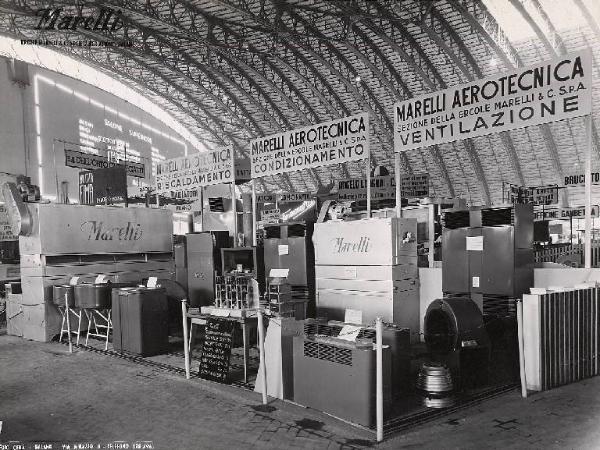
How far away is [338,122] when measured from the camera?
7.23 m

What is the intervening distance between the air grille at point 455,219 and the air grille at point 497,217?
0.32m

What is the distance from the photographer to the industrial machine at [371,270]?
655 cm

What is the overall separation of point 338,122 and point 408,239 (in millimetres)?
2085

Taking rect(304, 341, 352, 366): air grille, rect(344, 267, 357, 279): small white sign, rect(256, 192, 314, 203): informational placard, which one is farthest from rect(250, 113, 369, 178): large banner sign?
rect(256, 192, 314, 203): informational placard

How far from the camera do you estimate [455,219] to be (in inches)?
269

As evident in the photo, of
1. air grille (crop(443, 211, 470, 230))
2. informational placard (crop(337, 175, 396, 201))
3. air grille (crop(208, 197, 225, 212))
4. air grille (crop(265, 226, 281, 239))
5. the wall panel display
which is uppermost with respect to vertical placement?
the wall panel display

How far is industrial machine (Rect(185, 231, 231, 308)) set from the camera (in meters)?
8.44

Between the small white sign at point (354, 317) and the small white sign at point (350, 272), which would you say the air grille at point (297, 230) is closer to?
the small white sign at point (350, 272)

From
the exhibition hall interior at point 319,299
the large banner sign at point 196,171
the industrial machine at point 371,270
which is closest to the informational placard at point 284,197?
the exhibition hall interior at point 319,299

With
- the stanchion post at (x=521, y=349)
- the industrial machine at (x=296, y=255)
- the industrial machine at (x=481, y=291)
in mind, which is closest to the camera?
the stanchion post at (x=521, y=349)

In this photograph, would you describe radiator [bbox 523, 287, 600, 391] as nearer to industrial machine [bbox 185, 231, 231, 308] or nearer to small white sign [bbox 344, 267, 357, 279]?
small white sign [bbox 344, 267, 357, 279]

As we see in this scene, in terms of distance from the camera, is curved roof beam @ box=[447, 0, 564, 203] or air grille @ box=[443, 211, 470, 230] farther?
curved roof beam @ box=[447, 0, 564, 203]

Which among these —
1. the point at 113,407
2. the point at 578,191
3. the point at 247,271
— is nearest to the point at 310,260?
the point at 247,271

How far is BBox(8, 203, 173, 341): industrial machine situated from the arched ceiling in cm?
909
